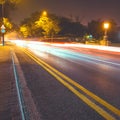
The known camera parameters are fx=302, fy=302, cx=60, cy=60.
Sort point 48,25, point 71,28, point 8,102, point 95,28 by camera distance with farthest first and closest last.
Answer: point 71,28
point 95,28
point 48,25
point 8,102

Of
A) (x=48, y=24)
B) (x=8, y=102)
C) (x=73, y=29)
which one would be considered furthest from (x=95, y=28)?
(x=8, y=102)

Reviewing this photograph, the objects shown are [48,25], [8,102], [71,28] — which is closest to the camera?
[8,102]

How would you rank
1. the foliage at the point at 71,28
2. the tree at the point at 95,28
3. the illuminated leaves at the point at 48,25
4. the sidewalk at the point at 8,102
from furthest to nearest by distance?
1. the foliage at the point at 71,28
2. the tree at the point at 95,28
3. the illuminated leaves at the point at 48,25
4. the sidewalk at the point at 8,102

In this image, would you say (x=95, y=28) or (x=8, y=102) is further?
(x=95, y=28)

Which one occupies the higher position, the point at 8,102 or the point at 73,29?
the point at 73,29

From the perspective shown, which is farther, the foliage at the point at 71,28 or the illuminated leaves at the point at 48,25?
the foliage at the point at 71,28

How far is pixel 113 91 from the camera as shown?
29.8ft

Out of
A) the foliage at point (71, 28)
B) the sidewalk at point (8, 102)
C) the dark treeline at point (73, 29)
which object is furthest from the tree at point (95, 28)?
the sidewalk at point (8, 102)

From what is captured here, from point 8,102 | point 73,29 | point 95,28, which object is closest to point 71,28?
point 73,29

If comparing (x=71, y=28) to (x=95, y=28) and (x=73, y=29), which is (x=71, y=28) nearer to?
(x=73, y=29)

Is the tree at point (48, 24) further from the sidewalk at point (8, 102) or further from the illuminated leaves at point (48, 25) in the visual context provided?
the sidewalk at point (8, 102)

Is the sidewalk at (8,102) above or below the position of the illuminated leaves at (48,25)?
below

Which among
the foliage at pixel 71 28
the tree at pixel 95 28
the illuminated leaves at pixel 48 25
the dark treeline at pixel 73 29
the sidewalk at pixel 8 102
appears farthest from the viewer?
the foliage at pixel 71 28

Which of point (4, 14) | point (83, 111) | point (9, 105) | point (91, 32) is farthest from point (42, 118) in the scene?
point (91, 32)
